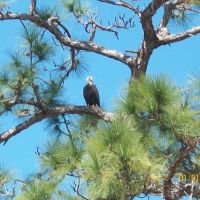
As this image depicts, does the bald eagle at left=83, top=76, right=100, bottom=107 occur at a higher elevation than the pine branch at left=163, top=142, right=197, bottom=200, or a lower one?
lower

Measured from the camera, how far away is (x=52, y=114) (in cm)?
305

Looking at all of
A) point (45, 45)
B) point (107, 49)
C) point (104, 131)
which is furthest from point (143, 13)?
point (104, 131)

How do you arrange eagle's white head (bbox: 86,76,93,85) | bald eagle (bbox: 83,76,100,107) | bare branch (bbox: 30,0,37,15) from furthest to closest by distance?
1. eagle's white head (bbox: 86,76,93,85)
2. bald eagle (bbox: 83,76,100,107)
3. bare branch (bbox: 30,0,37,15)

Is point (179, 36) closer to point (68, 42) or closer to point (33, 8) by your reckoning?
point (68, 42)

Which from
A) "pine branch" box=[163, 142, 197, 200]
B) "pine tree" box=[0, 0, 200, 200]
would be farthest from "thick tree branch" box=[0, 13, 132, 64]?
"pine branch" box=[163, 142, 197, 200]

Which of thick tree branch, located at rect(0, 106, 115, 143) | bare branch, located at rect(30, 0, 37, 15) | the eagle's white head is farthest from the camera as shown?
the eagle's white head

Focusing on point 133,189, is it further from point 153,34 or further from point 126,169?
point 153,34

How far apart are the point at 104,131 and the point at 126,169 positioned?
0.44ft

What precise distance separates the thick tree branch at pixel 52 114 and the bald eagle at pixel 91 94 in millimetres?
397

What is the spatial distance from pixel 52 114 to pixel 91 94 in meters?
0.63

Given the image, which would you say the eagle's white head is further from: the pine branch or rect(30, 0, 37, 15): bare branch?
the pine branch

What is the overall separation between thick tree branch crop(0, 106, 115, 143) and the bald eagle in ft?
1.30

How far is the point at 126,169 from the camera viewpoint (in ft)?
6.93

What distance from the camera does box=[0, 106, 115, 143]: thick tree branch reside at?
298cm
